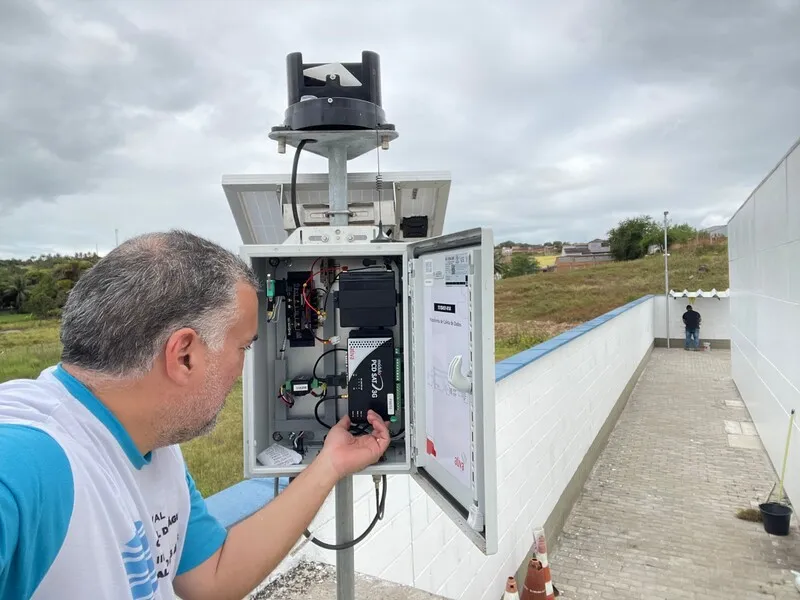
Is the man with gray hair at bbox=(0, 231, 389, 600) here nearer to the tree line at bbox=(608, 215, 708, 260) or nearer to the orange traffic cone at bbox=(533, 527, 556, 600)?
the orange traffic cone at bbox=(533, 527, 556, 600)

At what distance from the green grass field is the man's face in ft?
0.99

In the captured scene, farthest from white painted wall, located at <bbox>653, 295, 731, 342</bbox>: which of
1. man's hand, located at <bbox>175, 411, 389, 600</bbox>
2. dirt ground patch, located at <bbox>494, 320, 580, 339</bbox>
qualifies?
man's hand, located at <bbox>175, 411, 389, 600</bbox>

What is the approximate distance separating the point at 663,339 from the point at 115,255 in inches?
759

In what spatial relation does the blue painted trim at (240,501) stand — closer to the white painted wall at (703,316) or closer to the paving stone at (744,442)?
the paving stone at (744,442)

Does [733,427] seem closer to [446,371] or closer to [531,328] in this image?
[446,371]

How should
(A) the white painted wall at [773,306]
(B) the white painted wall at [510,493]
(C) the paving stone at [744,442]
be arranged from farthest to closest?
(C) the paving stone at [744,442] < (A) the white painted wall at [773,306] < (B) the white painted wall at [510,493]

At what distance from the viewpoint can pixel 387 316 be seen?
185 cm

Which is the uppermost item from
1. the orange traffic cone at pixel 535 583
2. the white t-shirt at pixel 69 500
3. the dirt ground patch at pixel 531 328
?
the white t-shirt at pixel 69 500

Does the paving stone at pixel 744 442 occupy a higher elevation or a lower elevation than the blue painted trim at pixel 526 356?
lower

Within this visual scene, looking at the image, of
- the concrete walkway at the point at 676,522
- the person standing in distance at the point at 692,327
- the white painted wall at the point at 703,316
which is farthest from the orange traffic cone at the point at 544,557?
the white painted wall at the point at 703,316

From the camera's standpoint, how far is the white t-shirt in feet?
2.43

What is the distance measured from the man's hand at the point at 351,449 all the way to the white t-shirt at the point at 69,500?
516mm

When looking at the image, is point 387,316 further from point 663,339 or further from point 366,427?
point 663,339

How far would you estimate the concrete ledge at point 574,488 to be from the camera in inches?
197
